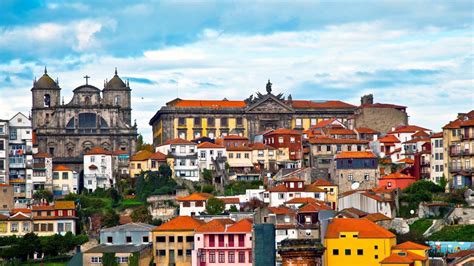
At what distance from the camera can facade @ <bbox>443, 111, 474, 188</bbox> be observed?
307 feet

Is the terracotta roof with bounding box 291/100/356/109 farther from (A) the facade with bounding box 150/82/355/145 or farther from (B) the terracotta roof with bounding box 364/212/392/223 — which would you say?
(B) the terracotta roof with bounding box 364/212/392/223

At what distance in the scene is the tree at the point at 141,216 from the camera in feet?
306

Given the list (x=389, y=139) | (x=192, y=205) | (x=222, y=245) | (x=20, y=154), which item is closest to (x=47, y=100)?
(x=20, y=154)

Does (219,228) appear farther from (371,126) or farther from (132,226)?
(371,126)

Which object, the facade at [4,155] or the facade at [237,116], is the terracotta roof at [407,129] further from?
the facade at [4,155]

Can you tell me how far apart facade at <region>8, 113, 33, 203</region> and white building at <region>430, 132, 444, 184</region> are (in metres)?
36.7

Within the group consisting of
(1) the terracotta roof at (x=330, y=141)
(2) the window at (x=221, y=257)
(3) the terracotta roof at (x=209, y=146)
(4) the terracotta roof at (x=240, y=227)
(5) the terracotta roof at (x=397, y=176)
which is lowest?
(2) the window at (x=221, y=257)

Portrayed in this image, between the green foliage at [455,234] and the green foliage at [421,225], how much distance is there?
1166mm

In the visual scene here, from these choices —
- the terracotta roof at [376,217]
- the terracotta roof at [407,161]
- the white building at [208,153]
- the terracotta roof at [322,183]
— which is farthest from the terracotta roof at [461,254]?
the white building at [208,153]

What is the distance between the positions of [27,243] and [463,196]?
32.8 m

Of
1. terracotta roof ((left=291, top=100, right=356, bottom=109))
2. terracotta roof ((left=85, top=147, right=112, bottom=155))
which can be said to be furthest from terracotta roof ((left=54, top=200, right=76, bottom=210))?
terracotta roof ((left=291, top=100, right=356, bottom=109))

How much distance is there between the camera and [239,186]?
334 feet

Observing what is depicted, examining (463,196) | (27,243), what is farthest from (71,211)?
(463,196)

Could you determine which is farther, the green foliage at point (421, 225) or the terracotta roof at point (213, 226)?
the green foliage at point (421, 225)
